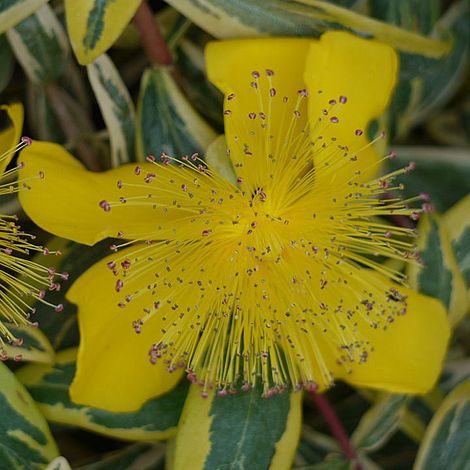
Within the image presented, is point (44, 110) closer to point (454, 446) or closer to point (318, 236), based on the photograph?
point (318, 236)

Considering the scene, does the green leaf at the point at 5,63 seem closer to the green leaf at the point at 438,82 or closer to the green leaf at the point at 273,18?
the green leaf at the point at 273,18

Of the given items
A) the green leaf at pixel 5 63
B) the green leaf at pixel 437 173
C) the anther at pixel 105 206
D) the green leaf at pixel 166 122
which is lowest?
the anther at pixel 105 206

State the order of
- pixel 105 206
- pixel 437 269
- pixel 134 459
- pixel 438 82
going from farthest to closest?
pixel 438 82 → pixel 134 459 → pixel 437 269 → pixel 105 206

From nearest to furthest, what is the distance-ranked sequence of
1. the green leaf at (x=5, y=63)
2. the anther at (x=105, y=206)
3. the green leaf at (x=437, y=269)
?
1. the anther at (x=105, y=206)
2. the green leaf at (x=437, y=269)
3. the green leaf at (x=5, y=63)

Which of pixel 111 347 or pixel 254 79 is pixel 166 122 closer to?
pixel 254 79

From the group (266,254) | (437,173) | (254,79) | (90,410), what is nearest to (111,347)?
(90,410)

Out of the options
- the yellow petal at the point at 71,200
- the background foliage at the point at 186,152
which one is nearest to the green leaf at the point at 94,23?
the background foliage at the point at 186,152

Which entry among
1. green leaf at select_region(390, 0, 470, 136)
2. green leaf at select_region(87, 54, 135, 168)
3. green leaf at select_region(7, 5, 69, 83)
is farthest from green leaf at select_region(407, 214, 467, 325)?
green leaf at select_region(7, 5, 69, 83)

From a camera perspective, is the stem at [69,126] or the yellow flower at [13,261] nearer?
the yellow flower at [13,261]
